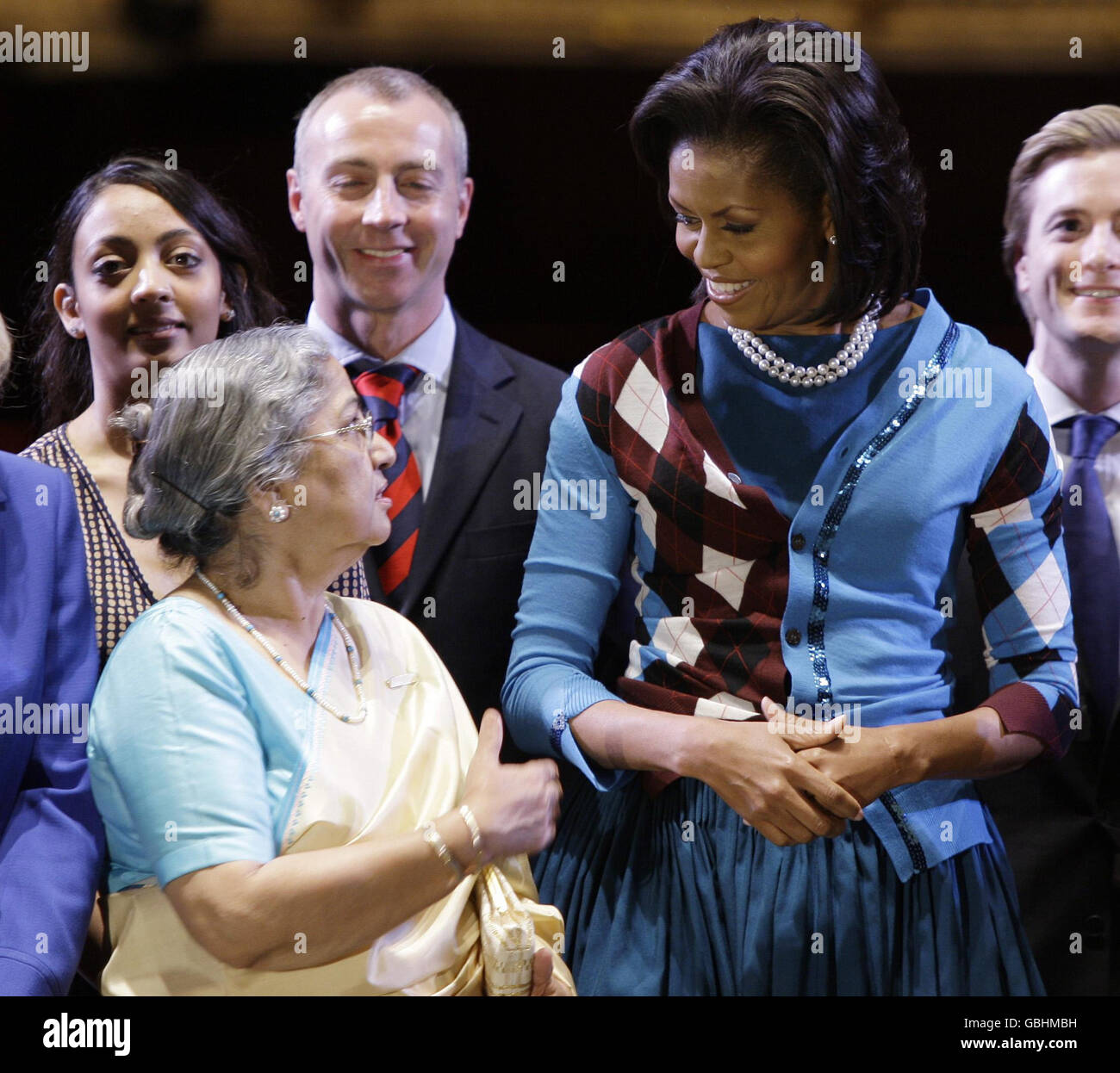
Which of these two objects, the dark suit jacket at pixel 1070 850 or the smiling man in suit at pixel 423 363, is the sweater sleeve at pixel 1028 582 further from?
the smiling man in suit at pixel 423 363

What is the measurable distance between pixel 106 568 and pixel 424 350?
610 millimetres

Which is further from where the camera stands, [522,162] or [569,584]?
[522,162]

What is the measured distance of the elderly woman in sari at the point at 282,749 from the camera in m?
1.79

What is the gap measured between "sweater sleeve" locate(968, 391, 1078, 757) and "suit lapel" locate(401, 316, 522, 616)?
746 millimetres

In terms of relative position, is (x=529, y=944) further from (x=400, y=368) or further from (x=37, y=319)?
(x=37, y=319)

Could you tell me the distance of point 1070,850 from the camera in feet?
7.65

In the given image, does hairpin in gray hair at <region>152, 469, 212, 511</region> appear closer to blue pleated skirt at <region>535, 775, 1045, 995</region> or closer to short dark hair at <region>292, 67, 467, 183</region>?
short dark hair at <region>292, 67, 467, 183</region>

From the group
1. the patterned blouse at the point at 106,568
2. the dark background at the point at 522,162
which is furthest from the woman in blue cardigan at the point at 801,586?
the patterned blouse at the point at 106,568

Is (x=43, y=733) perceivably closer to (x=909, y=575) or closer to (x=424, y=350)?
(x=424, y=350)

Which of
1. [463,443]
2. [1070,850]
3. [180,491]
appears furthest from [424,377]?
[1070,850]

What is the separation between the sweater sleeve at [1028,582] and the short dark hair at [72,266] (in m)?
1.20

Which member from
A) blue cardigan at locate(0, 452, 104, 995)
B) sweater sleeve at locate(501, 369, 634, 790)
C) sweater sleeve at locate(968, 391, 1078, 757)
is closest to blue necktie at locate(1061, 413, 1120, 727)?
sweater sleeve at locate(968, 391, 1078, 757)

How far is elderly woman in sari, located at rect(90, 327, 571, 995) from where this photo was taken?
1.79 metres
